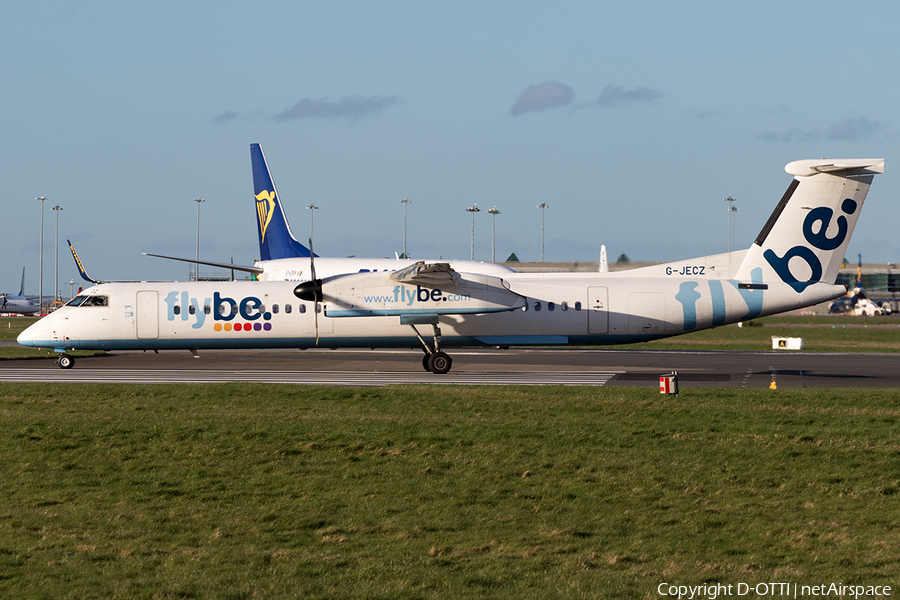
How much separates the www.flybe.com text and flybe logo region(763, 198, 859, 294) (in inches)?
408

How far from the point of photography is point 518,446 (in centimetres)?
1331

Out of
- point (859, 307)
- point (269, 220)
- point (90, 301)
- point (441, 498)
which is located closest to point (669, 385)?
point (441, 498)

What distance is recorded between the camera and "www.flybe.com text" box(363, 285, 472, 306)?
87.0ft

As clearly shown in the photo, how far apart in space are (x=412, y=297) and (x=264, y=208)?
2248 cm

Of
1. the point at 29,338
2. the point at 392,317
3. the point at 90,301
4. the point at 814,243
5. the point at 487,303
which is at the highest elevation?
the point at 814,243

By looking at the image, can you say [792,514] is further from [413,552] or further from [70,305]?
[70,305]

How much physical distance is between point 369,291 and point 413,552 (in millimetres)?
18782

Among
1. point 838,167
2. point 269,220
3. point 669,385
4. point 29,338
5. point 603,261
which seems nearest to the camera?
point 669,385

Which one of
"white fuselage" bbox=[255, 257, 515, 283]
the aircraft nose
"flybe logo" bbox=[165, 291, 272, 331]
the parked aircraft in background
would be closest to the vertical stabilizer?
"white fuselage" bbox=[255, 257, 515, 283]

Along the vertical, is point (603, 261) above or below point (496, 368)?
above

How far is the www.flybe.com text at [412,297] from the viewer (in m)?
26.5

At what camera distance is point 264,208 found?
4647cm

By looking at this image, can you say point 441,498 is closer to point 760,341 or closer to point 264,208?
point 264,208

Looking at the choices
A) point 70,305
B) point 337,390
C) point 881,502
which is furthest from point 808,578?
point 70,305
